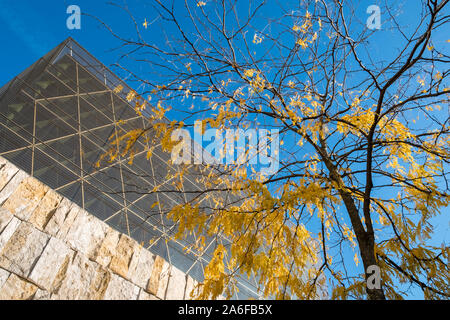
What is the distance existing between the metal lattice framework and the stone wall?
4.57 ft

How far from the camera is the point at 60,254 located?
4895 mm

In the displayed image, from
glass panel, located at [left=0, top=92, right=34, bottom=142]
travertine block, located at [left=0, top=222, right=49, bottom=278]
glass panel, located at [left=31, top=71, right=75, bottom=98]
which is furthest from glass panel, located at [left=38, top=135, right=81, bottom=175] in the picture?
travertine block, located at [left=0, top=222, right=49, bottom=278]

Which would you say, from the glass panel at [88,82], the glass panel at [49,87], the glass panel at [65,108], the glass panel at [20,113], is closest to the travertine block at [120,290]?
the glass panel at [20,113]

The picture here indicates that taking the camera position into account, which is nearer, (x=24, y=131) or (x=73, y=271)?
(x=73, y=271)

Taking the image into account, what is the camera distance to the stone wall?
4.45 m

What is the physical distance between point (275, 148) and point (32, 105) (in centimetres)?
910

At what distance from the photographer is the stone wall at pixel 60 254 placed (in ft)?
14.6

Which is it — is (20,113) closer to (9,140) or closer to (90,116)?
(9,140)

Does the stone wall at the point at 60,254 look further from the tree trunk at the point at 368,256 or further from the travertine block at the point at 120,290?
the tree trunk at the point at 368,256

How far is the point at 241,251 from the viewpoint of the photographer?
2.74 meters

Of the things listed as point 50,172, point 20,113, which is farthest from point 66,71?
point 50,172
